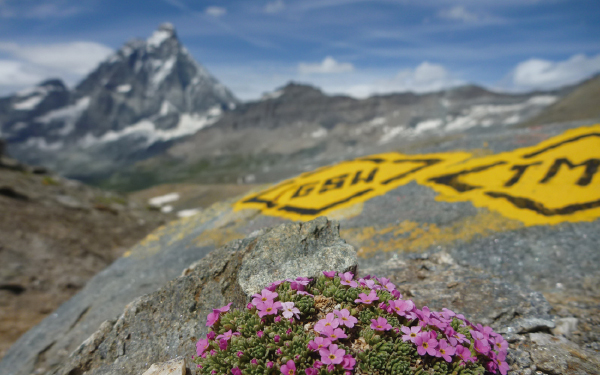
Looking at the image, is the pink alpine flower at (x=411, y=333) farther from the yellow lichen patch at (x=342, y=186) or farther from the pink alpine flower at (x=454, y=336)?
the yellow lichen patch at (x=342, y=186)

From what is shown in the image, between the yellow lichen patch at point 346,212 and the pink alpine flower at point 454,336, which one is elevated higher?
the pink alpine flower at point 454,336

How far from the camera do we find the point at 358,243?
48.7 ft

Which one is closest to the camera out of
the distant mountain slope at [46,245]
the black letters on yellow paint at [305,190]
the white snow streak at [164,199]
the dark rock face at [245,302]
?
the dark rock face at [245,302]

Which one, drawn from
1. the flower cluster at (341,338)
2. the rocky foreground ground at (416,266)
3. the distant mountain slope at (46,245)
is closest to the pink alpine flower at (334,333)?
the flower cluster at (341,338)

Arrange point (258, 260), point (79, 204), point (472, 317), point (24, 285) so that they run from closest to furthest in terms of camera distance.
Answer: point (258, 260)
point (472, 317)
point (24, 285)
point (79, 204)

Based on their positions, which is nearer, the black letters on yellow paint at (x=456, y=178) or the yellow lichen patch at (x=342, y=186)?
the black letters on yellow paint at (x=456, y=178)

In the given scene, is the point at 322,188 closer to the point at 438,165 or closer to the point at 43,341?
the point at 438,165

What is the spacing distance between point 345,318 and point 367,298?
502 millimetres

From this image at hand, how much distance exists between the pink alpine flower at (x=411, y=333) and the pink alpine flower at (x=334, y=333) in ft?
2.73

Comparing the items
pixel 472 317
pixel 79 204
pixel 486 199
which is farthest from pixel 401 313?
Answer: pixel 79 204

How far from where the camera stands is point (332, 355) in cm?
422

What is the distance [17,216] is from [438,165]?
3152cm

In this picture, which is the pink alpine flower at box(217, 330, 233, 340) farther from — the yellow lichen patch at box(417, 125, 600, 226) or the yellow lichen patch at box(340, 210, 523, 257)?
the yellow lichen patch at box(417, 125, 600, 226)

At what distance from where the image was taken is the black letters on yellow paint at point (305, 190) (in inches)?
835
